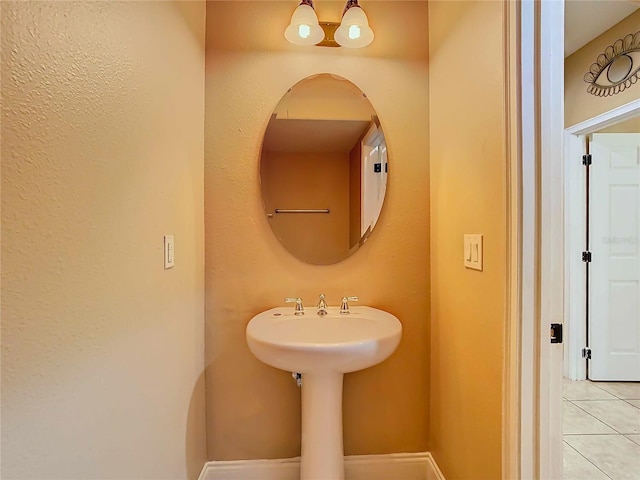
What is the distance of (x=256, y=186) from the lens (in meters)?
1.53

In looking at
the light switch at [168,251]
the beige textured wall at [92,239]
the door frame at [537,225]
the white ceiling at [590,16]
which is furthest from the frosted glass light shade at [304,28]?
the white ceiling at [590,16]

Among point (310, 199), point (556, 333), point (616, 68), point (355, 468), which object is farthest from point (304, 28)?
point (616, 68)

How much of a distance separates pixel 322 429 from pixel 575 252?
7.94 feet

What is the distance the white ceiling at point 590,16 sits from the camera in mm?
2037

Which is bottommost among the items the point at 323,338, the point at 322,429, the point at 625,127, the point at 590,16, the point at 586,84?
the point at 322,429

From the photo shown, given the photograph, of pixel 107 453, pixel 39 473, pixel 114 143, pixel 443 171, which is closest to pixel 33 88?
pixel 114 143

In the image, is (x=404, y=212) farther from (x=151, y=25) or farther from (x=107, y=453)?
(x=107, y=453)

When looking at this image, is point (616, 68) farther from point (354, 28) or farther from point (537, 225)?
point (537, 225)

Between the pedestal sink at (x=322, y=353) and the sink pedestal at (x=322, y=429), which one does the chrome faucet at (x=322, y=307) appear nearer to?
the pedestal sink at (x=322, y=353)

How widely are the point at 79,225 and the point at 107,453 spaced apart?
52cm

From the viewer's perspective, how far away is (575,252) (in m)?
2.60

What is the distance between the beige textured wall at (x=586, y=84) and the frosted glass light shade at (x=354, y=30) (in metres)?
1.88

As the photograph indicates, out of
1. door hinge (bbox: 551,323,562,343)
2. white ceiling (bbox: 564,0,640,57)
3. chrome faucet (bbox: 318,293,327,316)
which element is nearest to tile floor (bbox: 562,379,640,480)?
door hinge (bbox: 551,323,562,343)

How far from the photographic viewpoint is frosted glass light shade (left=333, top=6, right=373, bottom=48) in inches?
57.0
